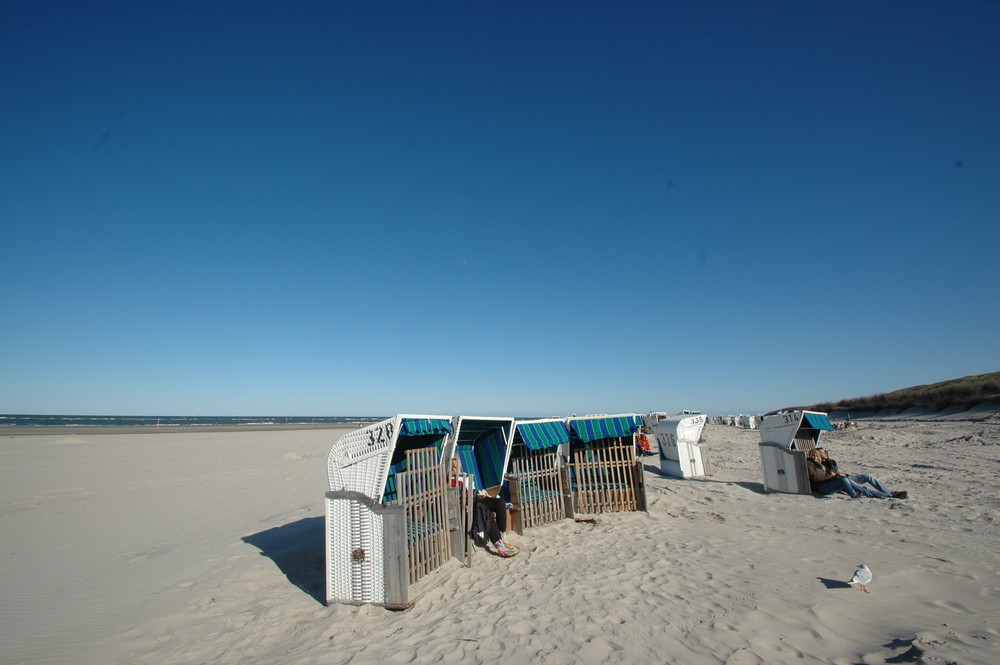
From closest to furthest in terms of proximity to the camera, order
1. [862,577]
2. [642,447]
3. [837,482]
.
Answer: [862,577] → [837,482] → [642,447]

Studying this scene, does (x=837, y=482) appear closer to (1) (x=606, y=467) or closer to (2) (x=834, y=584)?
(1) (x=606, y=467)

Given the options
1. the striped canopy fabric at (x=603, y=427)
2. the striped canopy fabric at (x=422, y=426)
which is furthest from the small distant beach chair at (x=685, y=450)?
the striped canopy fabric at (x=422, y=426)

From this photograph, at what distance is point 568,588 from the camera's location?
245 inches

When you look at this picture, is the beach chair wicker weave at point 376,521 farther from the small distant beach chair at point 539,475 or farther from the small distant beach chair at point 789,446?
the small distant beach chair at point 789,446

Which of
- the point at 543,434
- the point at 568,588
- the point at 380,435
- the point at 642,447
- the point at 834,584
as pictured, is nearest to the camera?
the point at 834,584

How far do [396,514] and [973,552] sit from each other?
8.39 m

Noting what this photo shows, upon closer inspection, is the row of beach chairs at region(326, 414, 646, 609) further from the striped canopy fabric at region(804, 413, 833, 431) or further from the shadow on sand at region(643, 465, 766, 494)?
the striped canopy fabric at region(804, 413, 833, 431)

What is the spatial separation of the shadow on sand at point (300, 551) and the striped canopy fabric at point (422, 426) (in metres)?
2.53

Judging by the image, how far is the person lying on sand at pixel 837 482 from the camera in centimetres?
1080

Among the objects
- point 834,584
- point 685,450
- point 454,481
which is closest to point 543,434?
point 454,481

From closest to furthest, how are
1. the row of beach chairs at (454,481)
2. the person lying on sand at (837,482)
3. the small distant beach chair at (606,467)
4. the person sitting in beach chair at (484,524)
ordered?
the row of beach chairs at (454,481) < the person sitting in beach chair at (484,524) < the small distant beach chair at (606,467) < the person lying on sand at (837,482)

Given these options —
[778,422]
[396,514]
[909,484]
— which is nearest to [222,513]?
[396,514]

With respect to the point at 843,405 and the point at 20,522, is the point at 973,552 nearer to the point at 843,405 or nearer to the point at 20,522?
the point at 20,522

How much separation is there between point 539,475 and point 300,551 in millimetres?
4940
